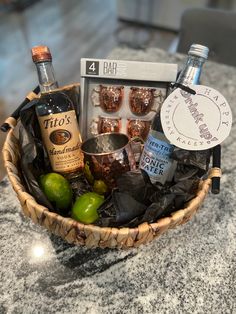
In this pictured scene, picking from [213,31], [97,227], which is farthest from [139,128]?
[213,31]

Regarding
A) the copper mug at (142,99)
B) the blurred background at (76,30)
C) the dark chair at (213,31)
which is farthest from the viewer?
the blurred background at (76,30)

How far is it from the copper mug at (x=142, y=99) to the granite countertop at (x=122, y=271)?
25 cm

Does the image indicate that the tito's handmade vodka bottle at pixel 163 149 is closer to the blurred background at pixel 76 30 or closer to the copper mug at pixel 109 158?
the copper mug at pixel 109 158

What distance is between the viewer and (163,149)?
54cm

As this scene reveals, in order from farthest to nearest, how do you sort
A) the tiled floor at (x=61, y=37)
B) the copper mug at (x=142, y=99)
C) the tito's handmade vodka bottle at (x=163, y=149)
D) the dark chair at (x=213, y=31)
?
1. the tiled floor at (x=61, y=37)
2. the dark chair at (x=213, y=31)
3. the copper mug at (x=142, y=99)
4. the tito's handmade vodka bottle at (x=163, y=149)

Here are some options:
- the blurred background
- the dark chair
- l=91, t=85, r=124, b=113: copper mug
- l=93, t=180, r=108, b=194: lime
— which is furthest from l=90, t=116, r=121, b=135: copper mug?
the blurred background

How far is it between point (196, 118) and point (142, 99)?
0.17 meters

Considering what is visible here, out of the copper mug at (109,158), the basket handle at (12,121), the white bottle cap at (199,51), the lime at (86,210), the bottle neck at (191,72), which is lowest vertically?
the lime at (86,210)

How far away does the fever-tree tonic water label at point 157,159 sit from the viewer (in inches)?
21.5

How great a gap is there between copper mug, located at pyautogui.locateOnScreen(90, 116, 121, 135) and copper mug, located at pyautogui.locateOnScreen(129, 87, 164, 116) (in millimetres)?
45

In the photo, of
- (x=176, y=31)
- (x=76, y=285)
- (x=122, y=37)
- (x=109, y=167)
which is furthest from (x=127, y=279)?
(x=176, y=31)

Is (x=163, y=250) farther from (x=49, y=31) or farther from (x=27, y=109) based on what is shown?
(x=49, y=31)

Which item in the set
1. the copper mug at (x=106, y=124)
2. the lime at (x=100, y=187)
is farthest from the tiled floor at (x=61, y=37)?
the lime at (x=100, y=187)

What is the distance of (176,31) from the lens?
2.83 m
